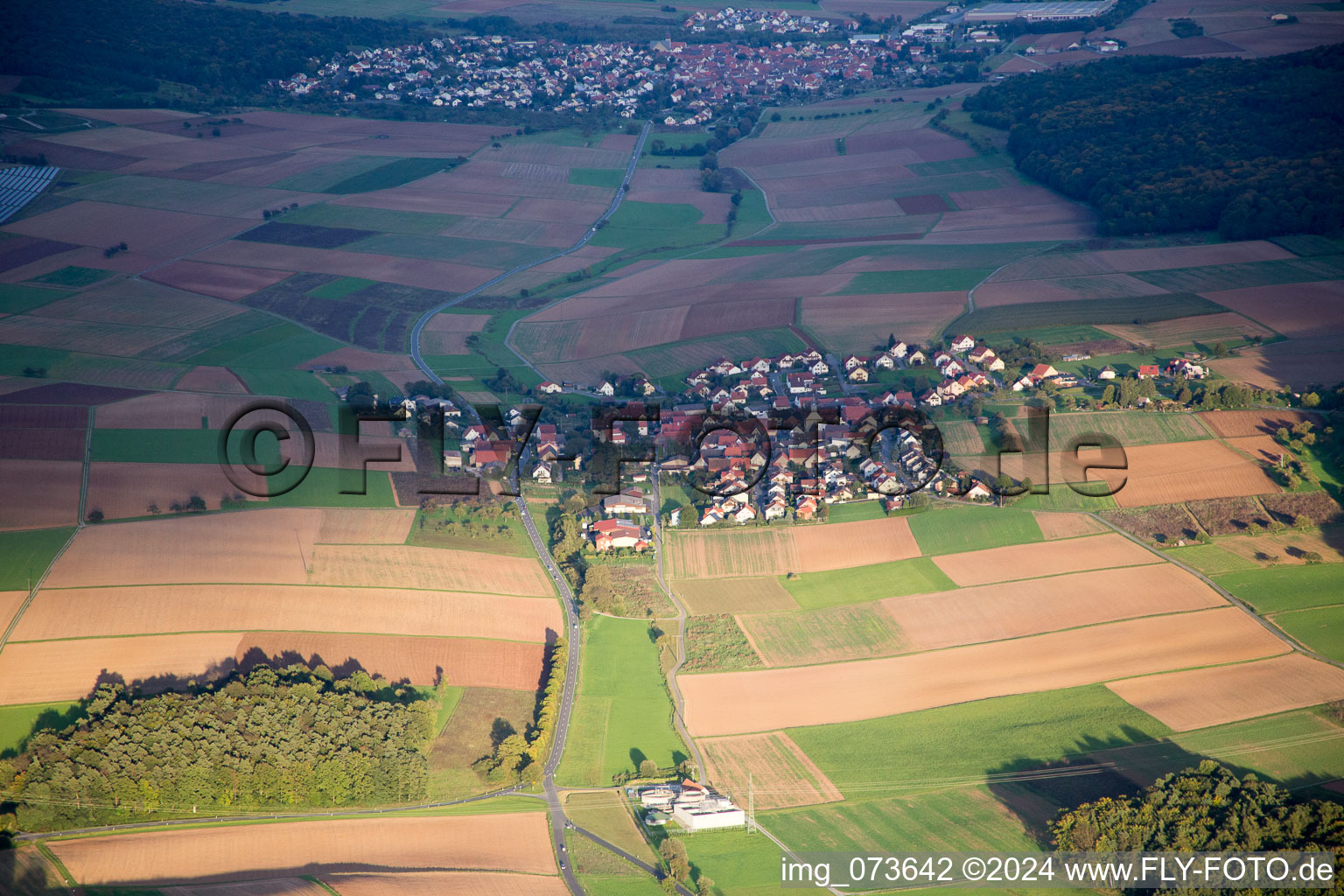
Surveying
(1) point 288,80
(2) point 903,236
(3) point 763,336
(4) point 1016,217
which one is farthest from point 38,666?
(1) point 288,80

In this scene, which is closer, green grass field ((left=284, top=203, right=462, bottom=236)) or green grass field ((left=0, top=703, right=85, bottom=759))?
green grass field ((left=0, top=703, right=85, bottom=759))

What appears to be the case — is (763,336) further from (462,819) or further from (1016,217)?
(462,819)

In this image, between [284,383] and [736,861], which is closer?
[736,861]

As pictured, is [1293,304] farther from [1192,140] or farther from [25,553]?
[25,553]

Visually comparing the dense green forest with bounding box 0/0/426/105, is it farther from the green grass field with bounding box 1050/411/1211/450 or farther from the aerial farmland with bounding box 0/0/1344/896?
the green grass field with bounding box 1050/411/1211/450

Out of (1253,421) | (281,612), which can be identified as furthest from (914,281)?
(281,612)

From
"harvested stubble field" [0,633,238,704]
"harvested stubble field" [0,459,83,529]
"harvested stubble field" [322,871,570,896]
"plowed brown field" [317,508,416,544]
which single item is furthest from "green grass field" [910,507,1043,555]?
"harvested stubble field" [0,459,83,529]
